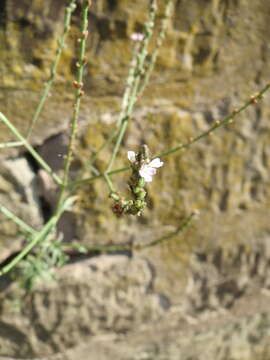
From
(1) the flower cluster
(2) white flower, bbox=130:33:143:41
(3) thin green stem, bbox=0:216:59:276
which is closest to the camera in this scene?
(1) the flower cluster

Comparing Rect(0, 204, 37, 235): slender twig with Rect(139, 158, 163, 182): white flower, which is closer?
Rect(139, 158, 163, 182): white flower

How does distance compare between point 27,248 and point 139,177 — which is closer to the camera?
point 139,177

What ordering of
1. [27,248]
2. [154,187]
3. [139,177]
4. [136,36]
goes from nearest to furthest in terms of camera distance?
[139,177]
[27,248]
[136,36]
[154,187]

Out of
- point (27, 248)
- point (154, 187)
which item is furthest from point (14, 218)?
point (154, 187)

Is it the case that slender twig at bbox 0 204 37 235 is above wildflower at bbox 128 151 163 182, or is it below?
above

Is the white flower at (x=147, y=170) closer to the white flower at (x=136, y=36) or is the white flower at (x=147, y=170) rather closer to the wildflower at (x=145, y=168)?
the wildflower at (x=145, y=168)

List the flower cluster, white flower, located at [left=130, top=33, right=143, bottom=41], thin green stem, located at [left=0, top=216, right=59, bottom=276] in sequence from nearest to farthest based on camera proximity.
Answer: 1. the flower cluster
2. thin green stem, located at [left=0, top=216, right=59, bottom=276]
3. white flower, located at [left=130, top=33, right=143, bottom=41]

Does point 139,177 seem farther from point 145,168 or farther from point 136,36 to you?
point 136,36

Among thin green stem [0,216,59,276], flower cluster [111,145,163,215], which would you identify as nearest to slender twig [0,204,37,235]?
thin green stem [0,216,59,276]

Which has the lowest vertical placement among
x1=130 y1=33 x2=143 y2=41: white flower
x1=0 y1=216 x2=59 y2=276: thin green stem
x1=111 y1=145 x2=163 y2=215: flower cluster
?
x1=111 y1=145 x2=163 y2=215: flower cluster

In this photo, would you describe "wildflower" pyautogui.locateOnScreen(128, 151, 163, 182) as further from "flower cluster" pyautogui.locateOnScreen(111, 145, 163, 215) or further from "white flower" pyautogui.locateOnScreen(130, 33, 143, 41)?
"white flower" pyautogui.locateOnScreen(130, 33, 143, 41)
